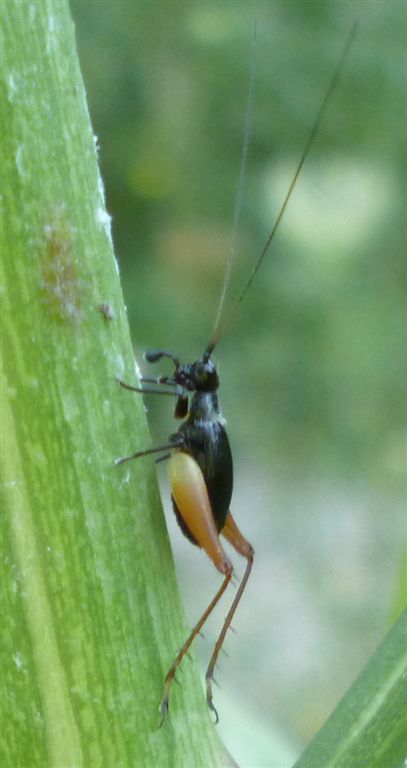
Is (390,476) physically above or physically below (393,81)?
below

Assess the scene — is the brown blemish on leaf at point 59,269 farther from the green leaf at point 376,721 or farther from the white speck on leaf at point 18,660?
the green leaf at point 376,721

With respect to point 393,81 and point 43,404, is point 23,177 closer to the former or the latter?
point 43,404


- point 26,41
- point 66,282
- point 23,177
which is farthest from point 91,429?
point 26,41

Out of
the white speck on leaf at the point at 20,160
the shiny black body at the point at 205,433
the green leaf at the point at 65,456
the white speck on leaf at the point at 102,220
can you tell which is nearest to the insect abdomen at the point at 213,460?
the shiny black body at the point at 205,433

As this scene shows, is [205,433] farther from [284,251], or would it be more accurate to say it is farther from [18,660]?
[284,251]

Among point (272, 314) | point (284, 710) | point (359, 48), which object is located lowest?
point (284, 710)

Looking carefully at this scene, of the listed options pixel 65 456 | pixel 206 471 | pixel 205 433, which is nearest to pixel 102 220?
pixel 65 456
